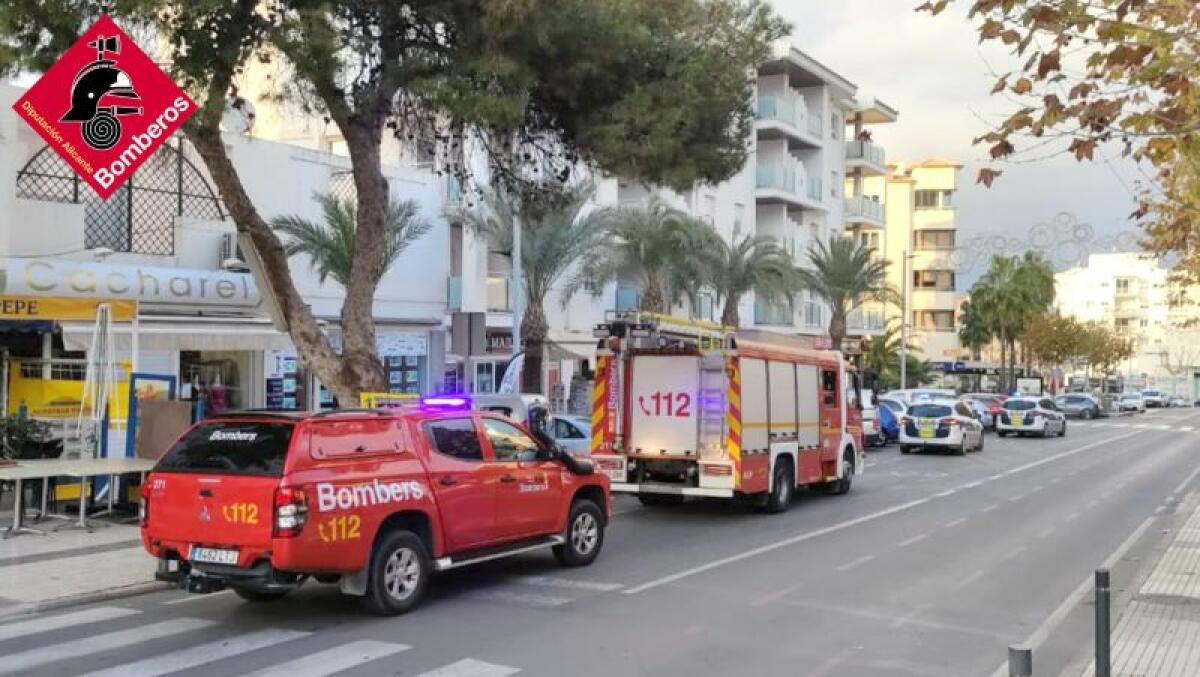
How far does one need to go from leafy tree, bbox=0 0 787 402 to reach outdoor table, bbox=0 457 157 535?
8.25 ft

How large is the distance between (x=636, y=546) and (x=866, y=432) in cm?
1965

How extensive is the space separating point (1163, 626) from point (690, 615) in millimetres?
3697

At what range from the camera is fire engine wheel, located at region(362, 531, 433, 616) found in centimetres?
892

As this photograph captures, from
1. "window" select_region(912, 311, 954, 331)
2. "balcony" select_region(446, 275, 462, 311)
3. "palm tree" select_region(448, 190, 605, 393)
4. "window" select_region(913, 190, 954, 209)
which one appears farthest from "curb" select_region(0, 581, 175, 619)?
"window" select_region(913, 190, 954, 209)

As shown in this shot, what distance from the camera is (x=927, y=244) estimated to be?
288 feet

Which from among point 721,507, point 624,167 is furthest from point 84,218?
point 721,507

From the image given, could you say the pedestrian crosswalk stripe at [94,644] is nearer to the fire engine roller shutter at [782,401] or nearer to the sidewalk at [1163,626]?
the sidewalk at [1163,626]

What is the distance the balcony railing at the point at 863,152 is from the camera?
57.9 meters

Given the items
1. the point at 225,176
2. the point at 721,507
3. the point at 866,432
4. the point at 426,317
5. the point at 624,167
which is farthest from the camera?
the point at 866,432

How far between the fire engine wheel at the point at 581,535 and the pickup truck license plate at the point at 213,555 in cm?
378

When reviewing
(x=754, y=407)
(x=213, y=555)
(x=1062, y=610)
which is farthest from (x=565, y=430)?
(x=213, y=555)

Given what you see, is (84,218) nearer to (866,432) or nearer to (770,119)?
(866,432)

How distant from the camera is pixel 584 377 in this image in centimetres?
2884

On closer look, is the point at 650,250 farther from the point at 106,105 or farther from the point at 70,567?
the point at 70,567
